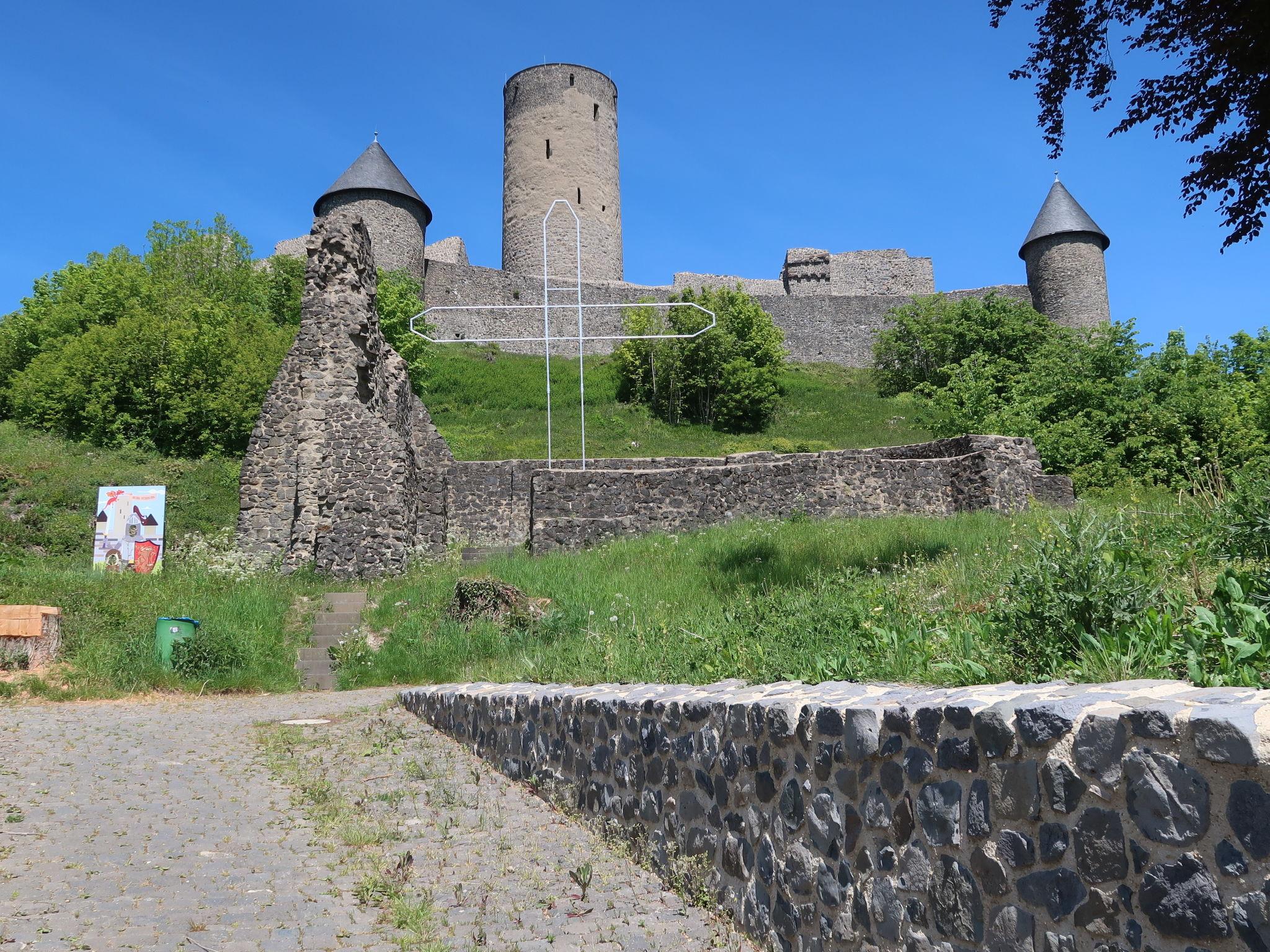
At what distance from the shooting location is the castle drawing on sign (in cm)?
4381

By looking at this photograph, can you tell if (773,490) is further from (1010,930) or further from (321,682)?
(1010,930)

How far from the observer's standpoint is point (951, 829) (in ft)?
9.40

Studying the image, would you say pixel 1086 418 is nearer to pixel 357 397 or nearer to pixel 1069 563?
pixel 357 397

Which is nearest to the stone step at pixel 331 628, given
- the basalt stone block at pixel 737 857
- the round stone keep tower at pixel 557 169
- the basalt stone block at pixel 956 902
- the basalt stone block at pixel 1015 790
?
the basalt stone block at pixel 737 857

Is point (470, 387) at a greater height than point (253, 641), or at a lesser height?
greater

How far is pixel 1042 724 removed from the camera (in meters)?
2.53

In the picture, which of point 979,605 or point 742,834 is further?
point 979,605

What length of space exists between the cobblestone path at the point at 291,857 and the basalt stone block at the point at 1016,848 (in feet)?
5.34

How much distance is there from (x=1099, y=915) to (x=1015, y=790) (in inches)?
14.0

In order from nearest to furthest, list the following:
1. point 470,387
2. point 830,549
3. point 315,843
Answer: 1. point 315,843
2. point 830,549
3. point 470,387

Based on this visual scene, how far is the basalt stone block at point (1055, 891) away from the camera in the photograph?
244 centimetres

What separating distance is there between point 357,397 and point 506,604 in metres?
6.35

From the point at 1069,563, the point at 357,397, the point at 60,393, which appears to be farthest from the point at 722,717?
the point at 60,393

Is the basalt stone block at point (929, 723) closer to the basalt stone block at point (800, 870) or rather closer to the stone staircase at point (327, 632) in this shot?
the basalt stone block at point (800, 870)
